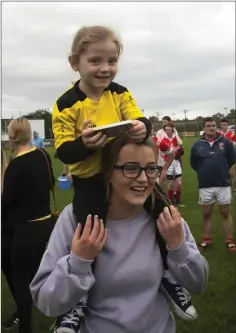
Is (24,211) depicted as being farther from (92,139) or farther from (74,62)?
(92,139)

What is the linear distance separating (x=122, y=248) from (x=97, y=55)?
3.17ft

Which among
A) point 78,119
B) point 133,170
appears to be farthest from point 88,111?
point 133,170

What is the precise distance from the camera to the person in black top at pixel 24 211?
4.24m

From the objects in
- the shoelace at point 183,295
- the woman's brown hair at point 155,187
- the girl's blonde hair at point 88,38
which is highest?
the girl's blonde hair at point 88,38

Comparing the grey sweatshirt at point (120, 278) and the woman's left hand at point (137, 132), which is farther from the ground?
the woman's left hand at point (137, 132)

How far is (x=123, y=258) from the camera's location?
6.79 feet

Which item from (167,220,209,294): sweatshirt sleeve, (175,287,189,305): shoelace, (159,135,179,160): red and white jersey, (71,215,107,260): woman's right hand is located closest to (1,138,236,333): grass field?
(159,135,179,160): red and white jersey

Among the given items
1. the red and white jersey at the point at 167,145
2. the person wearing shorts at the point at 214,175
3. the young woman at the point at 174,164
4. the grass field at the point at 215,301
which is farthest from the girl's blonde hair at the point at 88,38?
the young woman at the point at 174,164

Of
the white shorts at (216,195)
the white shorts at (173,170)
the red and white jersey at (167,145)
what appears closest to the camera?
the white shorts at (216,195)

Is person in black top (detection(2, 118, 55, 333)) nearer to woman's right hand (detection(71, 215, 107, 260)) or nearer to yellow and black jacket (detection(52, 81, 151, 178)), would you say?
yellow and black jacket (detection(52, 81, 151, 178))

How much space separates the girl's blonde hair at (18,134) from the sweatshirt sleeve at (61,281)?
2463mm

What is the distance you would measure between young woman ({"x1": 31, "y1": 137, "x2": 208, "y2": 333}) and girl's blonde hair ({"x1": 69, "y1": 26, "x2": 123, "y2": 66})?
0.54m

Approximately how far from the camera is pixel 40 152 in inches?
175

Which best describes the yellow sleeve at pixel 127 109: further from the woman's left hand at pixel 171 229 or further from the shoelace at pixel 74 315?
the shoelace at pixel 74 315
